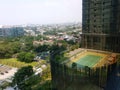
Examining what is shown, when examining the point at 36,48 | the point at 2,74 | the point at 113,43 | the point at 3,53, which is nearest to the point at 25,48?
the point at 36,48

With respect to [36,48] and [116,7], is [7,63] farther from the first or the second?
[116,7]

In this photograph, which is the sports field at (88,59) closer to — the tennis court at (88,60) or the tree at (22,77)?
the tennis court at (88,60)

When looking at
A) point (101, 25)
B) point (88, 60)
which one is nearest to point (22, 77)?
point (88, 60)

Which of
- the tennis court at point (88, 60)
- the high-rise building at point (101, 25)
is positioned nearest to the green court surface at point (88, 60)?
the tennis court at point (88, 60)

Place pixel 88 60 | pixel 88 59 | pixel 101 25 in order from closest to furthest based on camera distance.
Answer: pixel 88 60, pixel 88 59, pixel 101 25

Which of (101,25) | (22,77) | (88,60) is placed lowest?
(22,77)

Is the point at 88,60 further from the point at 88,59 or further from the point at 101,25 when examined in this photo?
the point at 101,25

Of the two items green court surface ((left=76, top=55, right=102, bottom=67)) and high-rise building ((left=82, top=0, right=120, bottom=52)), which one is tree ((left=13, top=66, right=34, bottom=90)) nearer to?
green court surface ((left=76, top=55, right=102, bottom=67))
